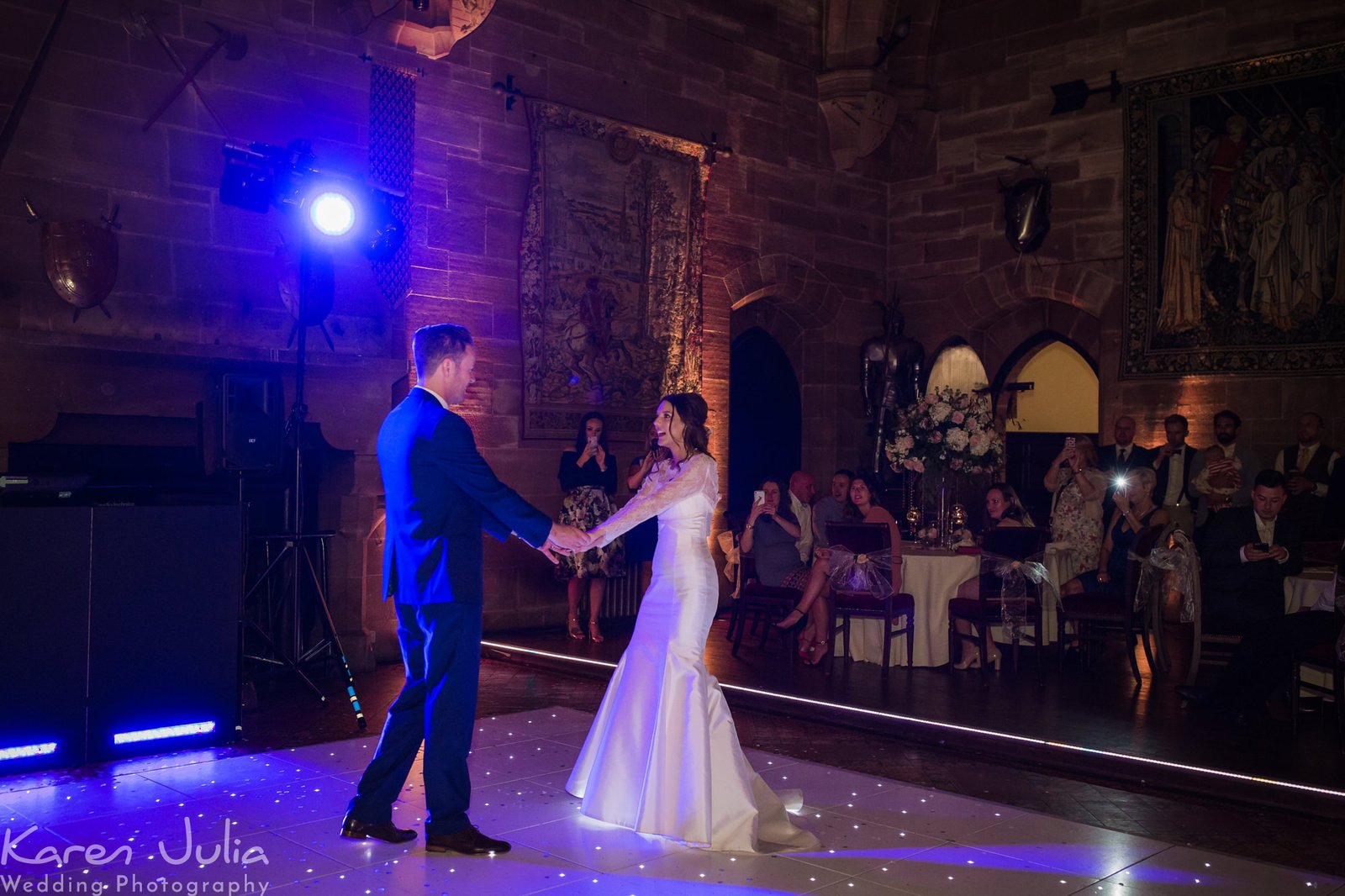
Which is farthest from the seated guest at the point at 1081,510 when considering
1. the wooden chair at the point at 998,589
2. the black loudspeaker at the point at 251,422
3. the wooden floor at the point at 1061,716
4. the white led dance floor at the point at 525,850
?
the black loudspeaker at the point at 251,422

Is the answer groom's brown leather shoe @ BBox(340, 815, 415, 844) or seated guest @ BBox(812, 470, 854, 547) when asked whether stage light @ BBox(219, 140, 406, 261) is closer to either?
groom's brown leather shoe @ BBox(340, 815, 415, 844)

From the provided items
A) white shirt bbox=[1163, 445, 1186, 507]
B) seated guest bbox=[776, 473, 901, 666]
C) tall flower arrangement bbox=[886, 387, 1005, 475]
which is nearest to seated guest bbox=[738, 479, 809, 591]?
seated guest bbox=[776, 473, 901, 666]

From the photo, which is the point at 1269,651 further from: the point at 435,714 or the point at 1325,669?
the point at 435,714

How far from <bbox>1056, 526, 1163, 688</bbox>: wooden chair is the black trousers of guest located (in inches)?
35.3

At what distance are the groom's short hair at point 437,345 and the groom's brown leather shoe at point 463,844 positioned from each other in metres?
1.50

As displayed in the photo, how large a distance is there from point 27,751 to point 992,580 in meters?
5.11

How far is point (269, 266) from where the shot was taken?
7133 millimetres

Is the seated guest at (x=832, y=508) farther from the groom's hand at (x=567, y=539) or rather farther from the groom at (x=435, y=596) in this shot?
the groom at (x=435, y=596)

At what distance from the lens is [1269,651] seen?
5.84 m

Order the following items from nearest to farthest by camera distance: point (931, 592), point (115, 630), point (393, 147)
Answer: point (115, 630)
point (931, 592)
point (393, 147)

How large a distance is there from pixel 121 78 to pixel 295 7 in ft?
4.32

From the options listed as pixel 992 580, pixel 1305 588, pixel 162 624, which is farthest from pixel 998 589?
pixel 162 624

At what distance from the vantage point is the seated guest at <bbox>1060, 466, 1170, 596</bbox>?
7660 mm

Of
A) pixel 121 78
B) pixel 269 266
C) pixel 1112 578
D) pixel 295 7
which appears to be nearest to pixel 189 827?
pixel 269 266
